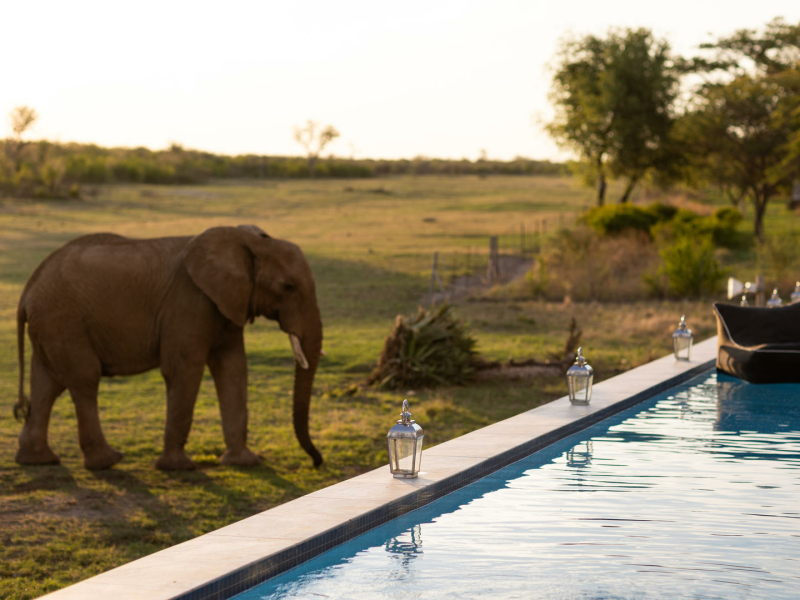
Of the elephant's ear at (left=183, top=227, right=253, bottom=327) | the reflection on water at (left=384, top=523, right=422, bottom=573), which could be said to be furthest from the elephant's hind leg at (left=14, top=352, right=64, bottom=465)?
the reflection on water at (left=384, top=523, right=422, bottom=573)

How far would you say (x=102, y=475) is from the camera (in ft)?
31.0

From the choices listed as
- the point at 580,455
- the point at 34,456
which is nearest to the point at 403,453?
the point at 580,455

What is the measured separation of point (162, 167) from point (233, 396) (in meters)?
74.1

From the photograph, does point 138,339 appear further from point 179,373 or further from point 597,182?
point 597,182

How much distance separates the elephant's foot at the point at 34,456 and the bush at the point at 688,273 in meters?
19.9

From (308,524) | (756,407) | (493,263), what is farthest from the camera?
(493,263)

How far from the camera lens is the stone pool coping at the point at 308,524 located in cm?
446

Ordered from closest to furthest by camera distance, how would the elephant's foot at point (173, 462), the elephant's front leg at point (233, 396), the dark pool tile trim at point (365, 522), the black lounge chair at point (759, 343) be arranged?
the dark pool tile trim at point (365, 522)
the elephant's foot at point (173, 462)
the elephant's front leg at point (233, 396)
the black lounge chair at point (759, 343)

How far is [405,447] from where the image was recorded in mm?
6586

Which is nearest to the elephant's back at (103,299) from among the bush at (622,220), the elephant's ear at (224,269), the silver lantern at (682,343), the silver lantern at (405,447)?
the elephant's ear at (224,269)

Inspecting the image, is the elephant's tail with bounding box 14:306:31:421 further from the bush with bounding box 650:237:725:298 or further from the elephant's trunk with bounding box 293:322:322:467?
the bush with bounding box 650:237:725:298

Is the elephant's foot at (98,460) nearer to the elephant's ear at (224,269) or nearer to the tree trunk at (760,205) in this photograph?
Result: the elephant's ear at (224,269)

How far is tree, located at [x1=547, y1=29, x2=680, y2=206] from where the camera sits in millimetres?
46938

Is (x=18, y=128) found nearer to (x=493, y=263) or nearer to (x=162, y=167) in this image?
(x=162, y=167)
